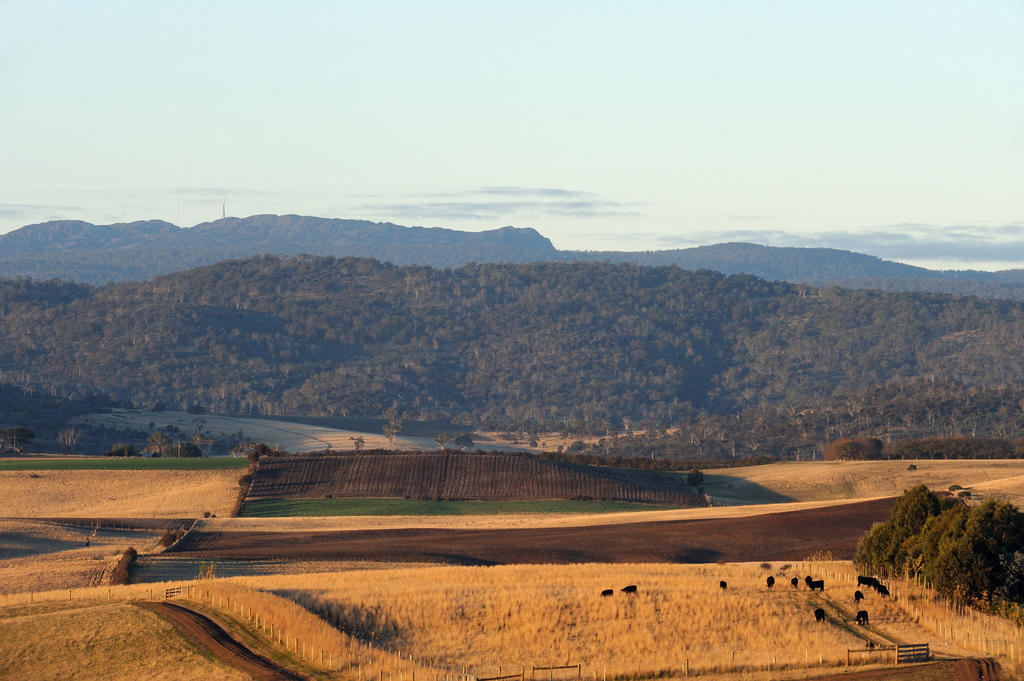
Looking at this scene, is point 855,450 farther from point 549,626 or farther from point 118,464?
point 549,626

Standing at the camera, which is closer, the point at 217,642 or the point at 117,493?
the point at 217,642

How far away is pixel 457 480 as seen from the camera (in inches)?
5212

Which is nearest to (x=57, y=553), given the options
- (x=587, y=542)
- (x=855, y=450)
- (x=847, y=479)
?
(x=587, y=542)

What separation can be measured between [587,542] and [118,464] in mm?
70596

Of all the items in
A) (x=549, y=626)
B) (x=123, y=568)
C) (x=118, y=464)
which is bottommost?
(x=118, y=464)

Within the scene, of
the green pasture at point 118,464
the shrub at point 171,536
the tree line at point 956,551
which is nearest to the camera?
the tree line at point 956,551

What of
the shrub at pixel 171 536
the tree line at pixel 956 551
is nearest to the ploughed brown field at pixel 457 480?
the shrub at pixel 171 536

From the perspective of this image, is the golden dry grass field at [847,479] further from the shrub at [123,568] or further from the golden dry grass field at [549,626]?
the golden dry grass field at [549,626]

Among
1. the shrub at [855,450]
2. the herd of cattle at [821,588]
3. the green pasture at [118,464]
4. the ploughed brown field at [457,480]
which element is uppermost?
the herd of cattle at [821,588]

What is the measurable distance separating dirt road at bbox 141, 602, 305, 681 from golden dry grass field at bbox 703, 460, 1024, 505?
85.9 meters

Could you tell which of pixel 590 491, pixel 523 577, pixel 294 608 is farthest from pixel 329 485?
pixel 294 608

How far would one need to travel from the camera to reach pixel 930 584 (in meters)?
58.4

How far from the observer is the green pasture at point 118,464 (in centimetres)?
13612

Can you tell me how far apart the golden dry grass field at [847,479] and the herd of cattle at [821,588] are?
230ft
